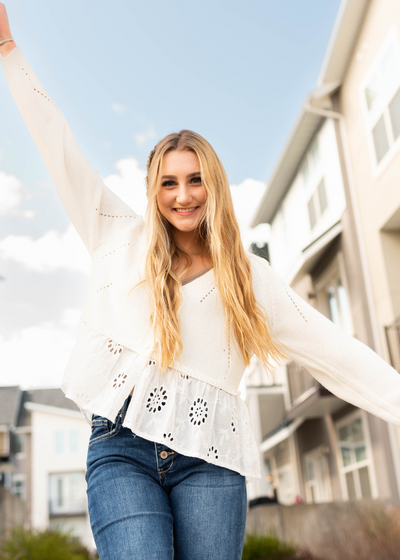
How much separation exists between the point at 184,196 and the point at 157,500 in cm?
110

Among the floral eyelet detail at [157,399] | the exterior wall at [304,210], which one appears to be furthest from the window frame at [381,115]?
the floral eyelet detail at [157,399]

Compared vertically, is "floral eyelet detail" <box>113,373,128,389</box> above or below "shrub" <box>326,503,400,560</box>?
above

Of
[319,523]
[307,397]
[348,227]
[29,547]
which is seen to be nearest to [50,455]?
[307,397]

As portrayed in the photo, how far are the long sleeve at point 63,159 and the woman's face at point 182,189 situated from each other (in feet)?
0.58

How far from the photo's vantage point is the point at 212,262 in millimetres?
2227

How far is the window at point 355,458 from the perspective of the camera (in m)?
10.2

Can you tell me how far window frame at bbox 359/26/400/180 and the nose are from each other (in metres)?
7.45

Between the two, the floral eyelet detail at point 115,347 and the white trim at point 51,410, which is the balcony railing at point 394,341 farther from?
the white trim at point 51,410

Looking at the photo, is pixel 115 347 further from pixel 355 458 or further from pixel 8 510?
pixel 8 510

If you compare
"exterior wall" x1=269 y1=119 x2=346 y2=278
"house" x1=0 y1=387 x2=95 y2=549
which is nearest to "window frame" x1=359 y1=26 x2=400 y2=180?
"exterior wall" x1=269 y1=119 x2=346 y2=278

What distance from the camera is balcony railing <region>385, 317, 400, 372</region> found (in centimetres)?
907

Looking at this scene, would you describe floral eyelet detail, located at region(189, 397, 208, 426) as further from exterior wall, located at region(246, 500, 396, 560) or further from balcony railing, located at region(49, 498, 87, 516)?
balcony railing, located at region(49, 498, 87, 516)

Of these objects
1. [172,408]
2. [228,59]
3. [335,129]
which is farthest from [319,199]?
[172,408]

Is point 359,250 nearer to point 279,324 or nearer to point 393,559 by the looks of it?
point 393,559
